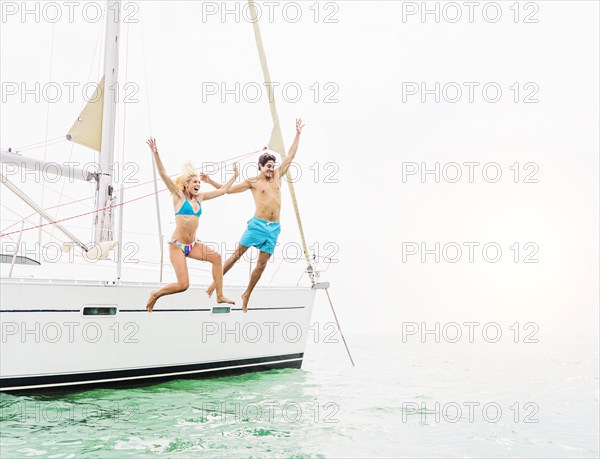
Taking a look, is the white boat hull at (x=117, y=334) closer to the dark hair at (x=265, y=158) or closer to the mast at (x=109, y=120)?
the mast at (x=109, y=120)

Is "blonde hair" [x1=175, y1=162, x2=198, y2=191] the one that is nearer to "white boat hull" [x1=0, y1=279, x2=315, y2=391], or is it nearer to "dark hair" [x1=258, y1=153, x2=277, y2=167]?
"dark hair" [x1=258, y1=153, x2=277, y2=167]

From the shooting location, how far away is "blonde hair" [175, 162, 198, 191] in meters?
5.57

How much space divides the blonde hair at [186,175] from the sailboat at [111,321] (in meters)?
0.97

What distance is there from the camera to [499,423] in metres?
9.59

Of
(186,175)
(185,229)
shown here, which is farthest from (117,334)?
(186,175)

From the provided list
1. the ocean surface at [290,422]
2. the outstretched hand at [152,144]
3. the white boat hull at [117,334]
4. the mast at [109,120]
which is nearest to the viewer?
the outstretched hand at [152,144]

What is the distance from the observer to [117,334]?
9078 millimetres

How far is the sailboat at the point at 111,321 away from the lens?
8227 millimetres

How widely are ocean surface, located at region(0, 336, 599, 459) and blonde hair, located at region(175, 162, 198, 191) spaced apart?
3396 millimetres

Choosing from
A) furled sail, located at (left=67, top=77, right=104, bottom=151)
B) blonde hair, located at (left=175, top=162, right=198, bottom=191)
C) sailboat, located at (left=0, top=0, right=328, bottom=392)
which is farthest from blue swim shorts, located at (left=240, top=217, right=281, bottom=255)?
furled sail, located at (left=67, top=77, right=104, bottom=151)

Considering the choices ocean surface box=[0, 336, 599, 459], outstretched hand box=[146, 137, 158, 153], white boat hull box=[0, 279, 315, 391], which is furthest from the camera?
white boat hull box=[0, 279, 315, 391]

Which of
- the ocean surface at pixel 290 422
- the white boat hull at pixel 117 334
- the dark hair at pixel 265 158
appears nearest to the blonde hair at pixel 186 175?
the dark hair at pixel 265 158

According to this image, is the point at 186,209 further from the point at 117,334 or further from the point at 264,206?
the point at 117,334

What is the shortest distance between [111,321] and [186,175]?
4.51m
